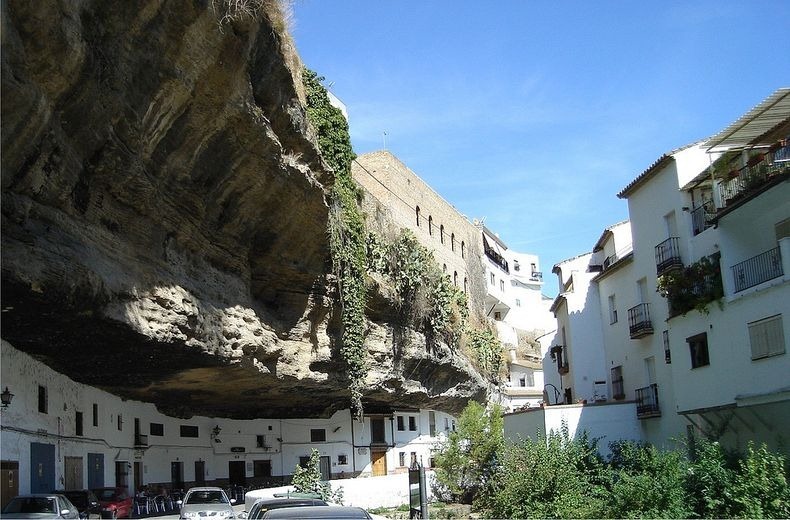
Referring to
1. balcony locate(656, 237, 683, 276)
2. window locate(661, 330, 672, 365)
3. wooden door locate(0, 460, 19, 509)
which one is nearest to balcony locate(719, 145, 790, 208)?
balcony locate(656, 237, 683, 276)

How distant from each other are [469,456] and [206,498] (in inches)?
418

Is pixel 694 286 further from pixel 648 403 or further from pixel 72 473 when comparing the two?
pixel 72 473

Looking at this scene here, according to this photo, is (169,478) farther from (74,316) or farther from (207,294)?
(74,316)

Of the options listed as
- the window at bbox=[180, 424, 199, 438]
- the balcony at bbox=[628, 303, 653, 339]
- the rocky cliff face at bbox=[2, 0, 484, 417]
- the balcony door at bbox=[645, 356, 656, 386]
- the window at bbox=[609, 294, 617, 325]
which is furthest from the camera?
the window at bbox=[609, 294, 617, 325]

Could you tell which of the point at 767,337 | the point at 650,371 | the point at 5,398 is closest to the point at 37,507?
the point at 5,398

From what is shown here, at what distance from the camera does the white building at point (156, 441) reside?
19.7m

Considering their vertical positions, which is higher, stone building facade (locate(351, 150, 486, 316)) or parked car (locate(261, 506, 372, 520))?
stone building facade (locate(351, 150, 486, 316))

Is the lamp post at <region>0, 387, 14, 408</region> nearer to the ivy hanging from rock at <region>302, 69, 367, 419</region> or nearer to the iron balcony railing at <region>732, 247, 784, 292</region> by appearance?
the ivy hanging from rock at <region>302, 69, 367, 419</region>

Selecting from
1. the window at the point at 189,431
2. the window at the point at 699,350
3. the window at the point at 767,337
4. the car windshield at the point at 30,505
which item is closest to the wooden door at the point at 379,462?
the window at the point at 189,431

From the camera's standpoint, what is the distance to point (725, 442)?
23.5 metres

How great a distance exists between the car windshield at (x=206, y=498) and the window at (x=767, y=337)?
48.6 feet

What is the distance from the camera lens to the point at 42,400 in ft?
69.3

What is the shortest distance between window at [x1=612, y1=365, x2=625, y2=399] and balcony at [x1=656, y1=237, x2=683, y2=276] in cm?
605

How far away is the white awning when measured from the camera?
2198cm
